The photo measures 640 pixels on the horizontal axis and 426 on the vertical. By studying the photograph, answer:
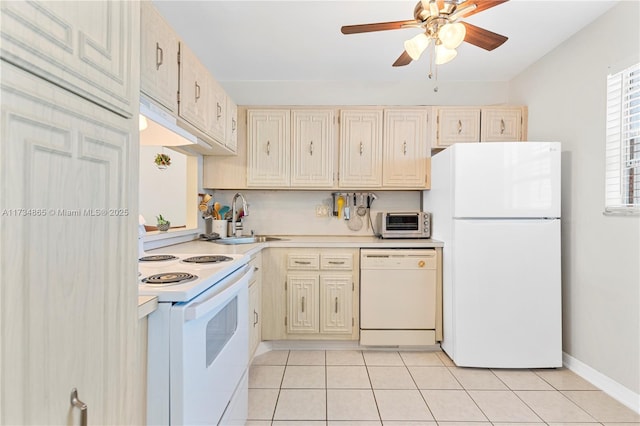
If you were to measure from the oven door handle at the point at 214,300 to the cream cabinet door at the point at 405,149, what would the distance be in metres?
1.87

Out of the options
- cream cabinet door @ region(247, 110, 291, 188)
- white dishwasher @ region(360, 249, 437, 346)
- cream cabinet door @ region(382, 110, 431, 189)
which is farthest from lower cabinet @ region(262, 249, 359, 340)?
cream cabinet door @ region(382, 110, 431, 189)

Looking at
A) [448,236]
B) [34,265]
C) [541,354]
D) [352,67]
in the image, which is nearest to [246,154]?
[352,67]

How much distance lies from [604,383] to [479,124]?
2.16m

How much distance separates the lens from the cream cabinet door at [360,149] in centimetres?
306

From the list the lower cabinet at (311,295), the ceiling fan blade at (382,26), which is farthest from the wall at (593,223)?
the lower cabinet at (311,295)

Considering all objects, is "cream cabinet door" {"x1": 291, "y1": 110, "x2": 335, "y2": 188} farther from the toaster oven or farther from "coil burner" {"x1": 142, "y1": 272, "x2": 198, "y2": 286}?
"coil burner" {"x1": 142, "y1": 272, "x2": 198, "y2": 286}

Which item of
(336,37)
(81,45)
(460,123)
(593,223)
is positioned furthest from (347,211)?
(81,45)

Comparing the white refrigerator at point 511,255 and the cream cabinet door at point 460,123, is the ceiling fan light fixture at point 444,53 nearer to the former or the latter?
the white refrigerator at point 511,255

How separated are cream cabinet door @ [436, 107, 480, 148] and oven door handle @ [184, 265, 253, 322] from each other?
7.64ft

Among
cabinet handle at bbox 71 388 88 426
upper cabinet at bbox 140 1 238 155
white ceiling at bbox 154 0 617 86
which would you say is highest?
white ceiling at bbox 154 0 617 86

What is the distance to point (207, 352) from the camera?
4.19 ft

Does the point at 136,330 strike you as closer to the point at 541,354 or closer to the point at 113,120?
the point at 113,120

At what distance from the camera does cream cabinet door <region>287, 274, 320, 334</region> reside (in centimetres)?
278

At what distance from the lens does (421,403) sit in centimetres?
202
